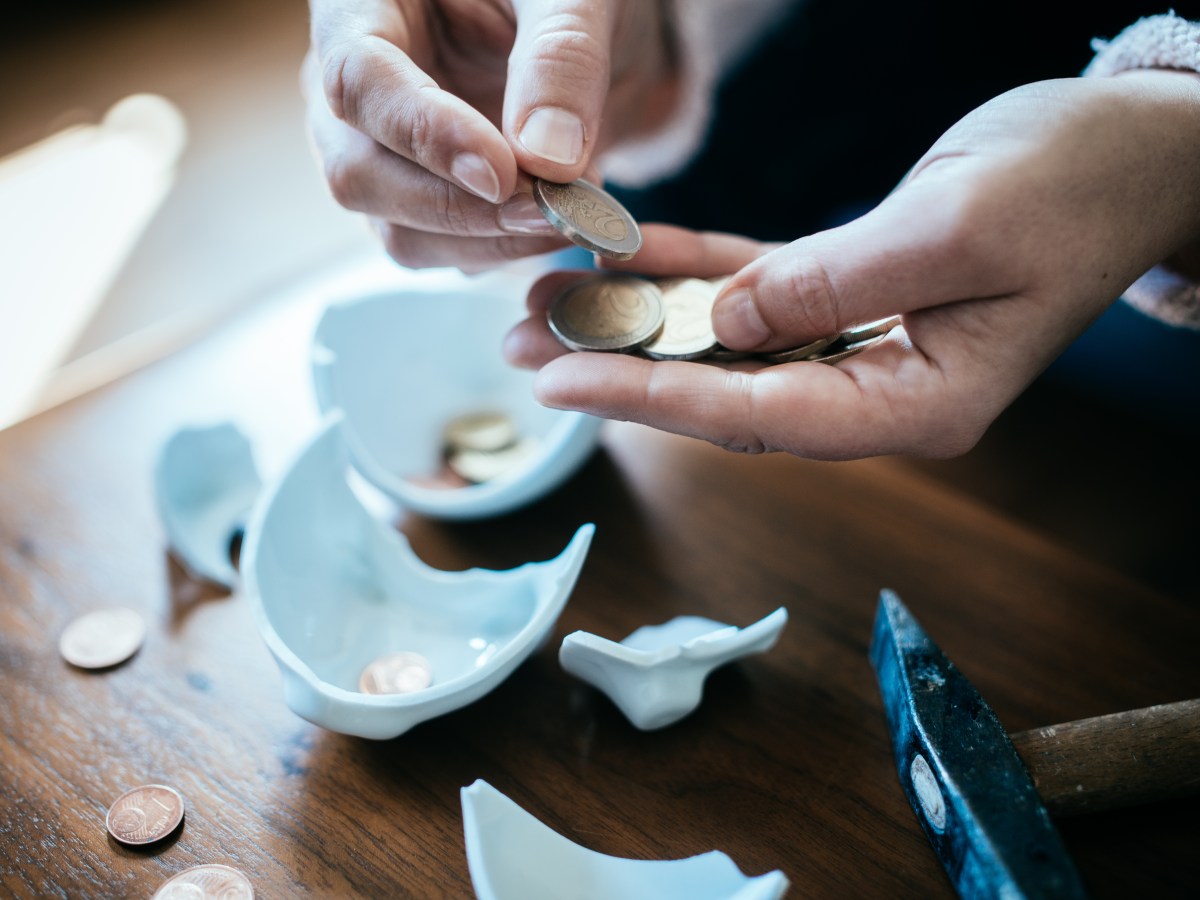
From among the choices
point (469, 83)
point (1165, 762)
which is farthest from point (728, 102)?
point (1165, 762)

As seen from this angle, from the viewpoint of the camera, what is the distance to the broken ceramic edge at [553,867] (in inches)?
19.5

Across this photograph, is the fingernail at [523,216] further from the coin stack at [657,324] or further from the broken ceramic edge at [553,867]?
the broken ceramic edge at [553,867]

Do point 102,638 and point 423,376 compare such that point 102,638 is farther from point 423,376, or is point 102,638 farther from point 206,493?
point 423,376

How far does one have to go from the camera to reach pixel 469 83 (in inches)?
36.8

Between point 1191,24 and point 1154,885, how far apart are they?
2.00ft

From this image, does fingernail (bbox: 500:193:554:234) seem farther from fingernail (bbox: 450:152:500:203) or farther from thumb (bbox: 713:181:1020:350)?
thumb (bbox: 713:181:1020:350)

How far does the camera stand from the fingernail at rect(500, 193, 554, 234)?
70 centimetres

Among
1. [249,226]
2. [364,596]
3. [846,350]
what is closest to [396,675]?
[364,596]

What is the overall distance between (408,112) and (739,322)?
0.91 ft

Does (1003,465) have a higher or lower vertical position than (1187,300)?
lower

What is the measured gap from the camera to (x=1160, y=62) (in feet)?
2.35

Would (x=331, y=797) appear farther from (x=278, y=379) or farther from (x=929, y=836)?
(x=278, y=379)

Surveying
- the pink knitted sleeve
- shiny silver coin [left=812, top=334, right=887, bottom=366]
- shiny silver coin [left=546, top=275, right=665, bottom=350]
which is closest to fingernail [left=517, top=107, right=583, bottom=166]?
shiny silver coin [left=546, top=275, right=665, bottom=350]

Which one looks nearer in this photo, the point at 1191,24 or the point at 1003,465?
the point at 1191,24
